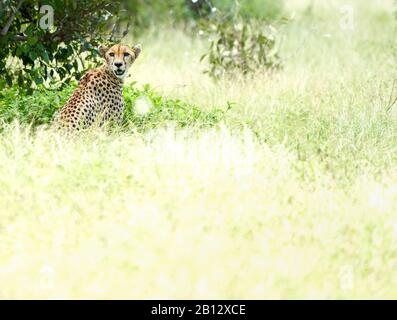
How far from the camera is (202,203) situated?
3.98 metres

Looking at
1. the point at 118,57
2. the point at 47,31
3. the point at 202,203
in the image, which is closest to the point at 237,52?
the point at 47,31

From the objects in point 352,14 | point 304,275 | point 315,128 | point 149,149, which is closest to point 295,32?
point 352,14

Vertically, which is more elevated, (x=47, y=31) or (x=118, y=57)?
(x=47, y=31)

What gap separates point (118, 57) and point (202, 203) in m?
1.95

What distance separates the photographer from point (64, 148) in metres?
4.82

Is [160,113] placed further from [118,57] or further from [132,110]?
[118,57]

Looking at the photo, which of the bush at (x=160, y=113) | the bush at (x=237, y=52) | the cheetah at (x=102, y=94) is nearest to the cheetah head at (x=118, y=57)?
the cheetah at (x=102, y=94)

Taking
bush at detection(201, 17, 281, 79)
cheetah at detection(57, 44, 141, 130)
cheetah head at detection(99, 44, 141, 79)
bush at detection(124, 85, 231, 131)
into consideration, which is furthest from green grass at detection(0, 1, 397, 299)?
bush at detection(201, 17, 281, 79)

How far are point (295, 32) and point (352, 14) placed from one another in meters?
1.14

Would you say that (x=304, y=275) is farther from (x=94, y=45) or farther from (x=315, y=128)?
(x=94, y=45)

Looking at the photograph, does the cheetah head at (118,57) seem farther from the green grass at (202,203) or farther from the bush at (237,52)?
the bush at (237,52)

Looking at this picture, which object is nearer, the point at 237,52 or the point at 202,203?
the point at 202,203

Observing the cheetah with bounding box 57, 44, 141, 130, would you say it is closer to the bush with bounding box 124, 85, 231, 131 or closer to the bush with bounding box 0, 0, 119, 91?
the bush with bounding box 124, 85, 231, 131

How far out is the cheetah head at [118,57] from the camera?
567cm
